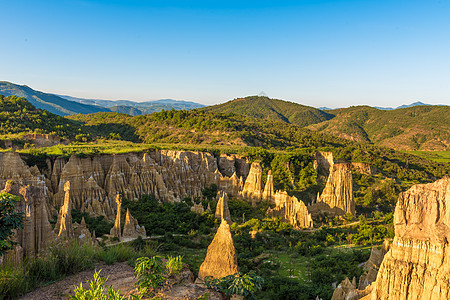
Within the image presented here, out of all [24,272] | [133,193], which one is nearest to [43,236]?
[24,272]

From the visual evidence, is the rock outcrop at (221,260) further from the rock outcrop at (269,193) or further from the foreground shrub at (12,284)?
the rock outcrop at (269,193)

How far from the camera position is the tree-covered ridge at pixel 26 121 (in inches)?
1837

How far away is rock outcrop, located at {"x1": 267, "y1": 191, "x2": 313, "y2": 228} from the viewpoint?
3434cm

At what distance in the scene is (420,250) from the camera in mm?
8906

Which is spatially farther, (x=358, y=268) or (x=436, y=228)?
(x=358, y=268)

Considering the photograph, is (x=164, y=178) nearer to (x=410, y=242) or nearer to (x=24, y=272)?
(x=24, y=272)

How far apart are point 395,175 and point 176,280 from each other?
7646 centimetres

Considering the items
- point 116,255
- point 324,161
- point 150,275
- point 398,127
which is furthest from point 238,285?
point 398,127

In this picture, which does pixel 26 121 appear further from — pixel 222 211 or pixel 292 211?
pixel 292 211

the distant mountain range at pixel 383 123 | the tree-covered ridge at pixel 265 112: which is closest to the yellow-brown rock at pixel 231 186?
the distant mountain range at pixel 383 123

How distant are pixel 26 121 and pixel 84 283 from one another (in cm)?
5368

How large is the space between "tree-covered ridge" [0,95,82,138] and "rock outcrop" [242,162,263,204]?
35473 mm

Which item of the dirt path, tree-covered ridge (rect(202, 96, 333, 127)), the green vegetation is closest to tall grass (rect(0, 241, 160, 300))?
the dirt path

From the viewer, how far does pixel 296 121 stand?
184500 mm
